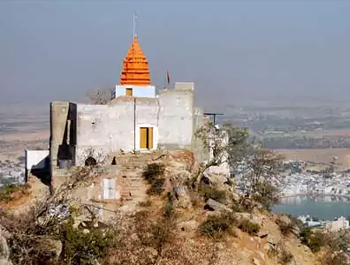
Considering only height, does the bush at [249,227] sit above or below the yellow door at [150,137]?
below

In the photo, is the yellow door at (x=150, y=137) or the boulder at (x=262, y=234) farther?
the yellow door at (x=150, y=137)

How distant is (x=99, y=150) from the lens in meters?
25.1

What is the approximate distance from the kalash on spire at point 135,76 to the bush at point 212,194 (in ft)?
14.2

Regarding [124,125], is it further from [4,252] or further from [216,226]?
[4,252]

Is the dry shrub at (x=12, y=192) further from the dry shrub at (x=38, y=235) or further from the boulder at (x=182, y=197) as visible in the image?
the dry shrub at (x=38, y=235)

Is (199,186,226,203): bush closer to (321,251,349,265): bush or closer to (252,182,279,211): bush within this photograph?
(252,182,279,211): bush

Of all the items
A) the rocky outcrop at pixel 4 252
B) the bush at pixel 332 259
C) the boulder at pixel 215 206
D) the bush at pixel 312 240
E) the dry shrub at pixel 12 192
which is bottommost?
the bush at pixel 332 259

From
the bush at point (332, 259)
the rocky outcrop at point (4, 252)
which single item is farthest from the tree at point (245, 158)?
the rocky outcrop at point (4, 252)

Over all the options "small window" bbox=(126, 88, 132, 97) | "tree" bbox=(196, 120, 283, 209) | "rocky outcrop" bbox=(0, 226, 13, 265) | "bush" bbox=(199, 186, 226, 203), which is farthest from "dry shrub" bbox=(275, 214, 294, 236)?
"rocky outcrop" bbox=(0, 226, 13, 265)

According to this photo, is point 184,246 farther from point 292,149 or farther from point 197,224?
point 292,149

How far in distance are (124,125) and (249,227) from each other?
6.19m

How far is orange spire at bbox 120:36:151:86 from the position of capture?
27.6 meters

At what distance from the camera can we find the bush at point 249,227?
2100cm

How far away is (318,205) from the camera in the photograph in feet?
314
